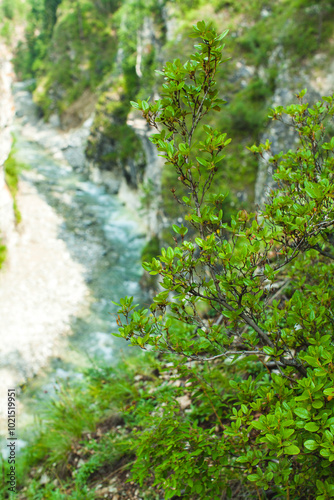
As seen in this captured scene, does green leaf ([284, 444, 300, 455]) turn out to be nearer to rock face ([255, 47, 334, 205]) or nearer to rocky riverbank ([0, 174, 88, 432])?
rocky riverbank ([0, 174, 88, 432])

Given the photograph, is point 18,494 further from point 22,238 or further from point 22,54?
point 22,54

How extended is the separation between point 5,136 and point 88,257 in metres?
6.29

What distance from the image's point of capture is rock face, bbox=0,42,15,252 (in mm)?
12352

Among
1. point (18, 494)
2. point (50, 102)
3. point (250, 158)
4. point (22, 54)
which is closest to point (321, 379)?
point (18, 494)

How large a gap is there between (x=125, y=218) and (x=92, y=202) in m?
3.05

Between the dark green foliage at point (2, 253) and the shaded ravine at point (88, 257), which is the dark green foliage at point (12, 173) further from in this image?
the dark green foliage at point (2, 253)

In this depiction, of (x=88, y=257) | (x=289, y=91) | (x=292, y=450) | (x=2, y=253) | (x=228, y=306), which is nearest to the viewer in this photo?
(x=292, y=450)

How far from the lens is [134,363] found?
520 centimetres

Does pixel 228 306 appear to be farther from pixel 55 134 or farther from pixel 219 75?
pixel 55 134

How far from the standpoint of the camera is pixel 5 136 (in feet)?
40.9

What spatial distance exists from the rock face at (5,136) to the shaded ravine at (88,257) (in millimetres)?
2866

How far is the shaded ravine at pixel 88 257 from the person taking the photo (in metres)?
9.88

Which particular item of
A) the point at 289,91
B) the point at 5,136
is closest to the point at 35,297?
the point at 5,136

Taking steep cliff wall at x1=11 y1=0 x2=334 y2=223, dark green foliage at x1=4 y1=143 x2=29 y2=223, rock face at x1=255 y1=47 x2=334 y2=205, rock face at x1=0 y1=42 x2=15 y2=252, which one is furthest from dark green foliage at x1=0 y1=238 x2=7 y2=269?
rock face at x1=255 y1=47 x2=334 y2=205
